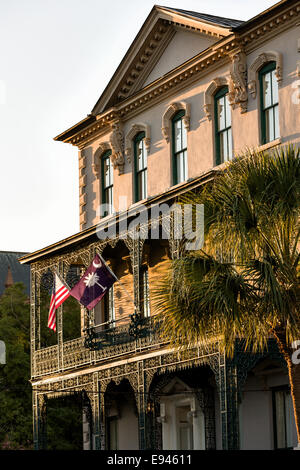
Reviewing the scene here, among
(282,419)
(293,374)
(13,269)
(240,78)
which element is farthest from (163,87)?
(13,269)

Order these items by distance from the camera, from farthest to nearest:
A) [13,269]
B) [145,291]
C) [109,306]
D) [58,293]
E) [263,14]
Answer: [13,269]
[109,306]
[145,291]
[58,293]
[263,14]

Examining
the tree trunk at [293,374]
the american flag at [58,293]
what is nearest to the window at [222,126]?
the american flag at [58,293]

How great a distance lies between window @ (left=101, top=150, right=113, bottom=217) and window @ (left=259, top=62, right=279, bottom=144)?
8.22 meters

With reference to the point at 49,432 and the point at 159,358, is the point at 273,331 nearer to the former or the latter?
the point at 159,358

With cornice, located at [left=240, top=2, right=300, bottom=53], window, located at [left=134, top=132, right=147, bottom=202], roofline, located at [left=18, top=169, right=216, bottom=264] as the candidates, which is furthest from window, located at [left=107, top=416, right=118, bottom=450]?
cornice, located at [left=240, top=2, right=300, bottom=53]

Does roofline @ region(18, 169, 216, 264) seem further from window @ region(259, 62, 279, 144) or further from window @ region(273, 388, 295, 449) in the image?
window @ region(273, 388, 295, 449)

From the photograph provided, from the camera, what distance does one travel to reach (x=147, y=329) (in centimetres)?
2977

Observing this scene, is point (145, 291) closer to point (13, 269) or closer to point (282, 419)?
point (282, 419)

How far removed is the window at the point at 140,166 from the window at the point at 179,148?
1.69m

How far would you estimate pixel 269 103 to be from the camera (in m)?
29.0

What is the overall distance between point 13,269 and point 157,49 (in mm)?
52088
